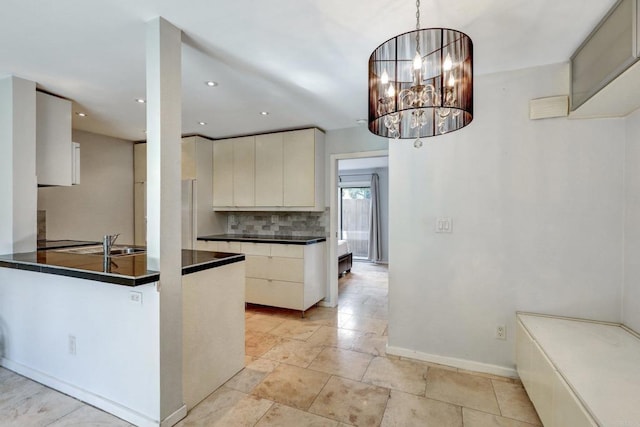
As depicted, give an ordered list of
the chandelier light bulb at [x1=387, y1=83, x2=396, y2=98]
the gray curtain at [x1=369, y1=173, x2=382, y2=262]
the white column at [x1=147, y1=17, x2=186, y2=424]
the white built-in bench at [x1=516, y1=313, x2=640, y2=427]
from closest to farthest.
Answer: the white built-in bench at [x1=516, y1=313, x2=640, y2=427]
the chandelier light bulb at [x1=387, y1=83, x2=396, y2=98]
the white column at [x1=147, y1=17, x2=186, y2=424]
the gray curtain at [x1=369, y1=173, x2=382, y2=262]

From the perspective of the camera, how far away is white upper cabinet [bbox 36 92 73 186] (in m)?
2.77

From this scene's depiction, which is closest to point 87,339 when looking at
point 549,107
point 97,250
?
point 97,250

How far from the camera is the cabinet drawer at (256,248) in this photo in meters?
3.95

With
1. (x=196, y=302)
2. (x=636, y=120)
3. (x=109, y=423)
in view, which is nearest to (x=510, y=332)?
(x=636, y=120)

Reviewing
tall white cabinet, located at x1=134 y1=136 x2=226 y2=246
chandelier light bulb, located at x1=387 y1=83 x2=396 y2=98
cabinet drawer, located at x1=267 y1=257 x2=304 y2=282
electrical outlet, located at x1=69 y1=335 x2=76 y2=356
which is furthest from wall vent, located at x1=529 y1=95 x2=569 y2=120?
tall white cabinet, located at x1=134 y1=136 x2=226 y2=246

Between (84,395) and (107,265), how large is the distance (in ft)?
3.21

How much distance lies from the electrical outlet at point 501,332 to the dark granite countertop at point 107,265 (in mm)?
2129

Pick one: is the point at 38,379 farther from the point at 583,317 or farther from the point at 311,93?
the point at 583,317

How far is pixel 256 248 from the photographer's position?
402 cm

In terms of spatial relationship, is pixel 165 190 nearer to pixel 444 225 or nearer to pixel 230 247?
pixel 444 225

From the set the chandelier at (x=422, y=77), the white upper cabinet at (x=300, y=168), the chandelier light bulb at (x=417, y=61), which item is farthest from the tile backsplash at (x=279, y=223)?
the chandelier light bulb at (x=417, y=61)

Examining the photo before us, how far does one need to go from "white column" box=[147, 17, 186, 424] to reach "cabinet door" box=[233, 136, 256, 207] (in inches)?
98.3

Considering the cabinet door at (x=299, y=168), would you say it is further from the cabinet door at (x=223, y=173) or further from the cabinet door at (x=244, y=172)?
the cabinet door at (x=223, y=173)

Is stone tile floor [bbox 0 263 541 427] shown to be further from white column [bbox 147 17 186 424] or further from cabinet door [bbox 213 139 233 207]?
cabinet door [bbox 213 139 233 207]
